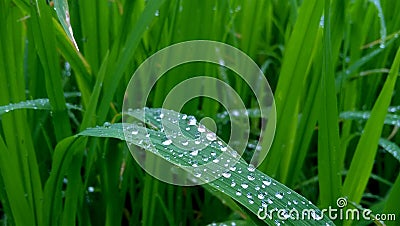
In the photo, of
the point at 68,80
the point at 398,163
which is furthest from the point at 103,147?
the point at 398,163

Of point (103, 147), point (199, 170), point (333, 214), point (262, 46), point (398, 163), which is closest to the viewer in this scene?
point (199, 170)

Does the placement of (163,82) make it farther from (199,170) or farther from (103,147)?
(199,170)

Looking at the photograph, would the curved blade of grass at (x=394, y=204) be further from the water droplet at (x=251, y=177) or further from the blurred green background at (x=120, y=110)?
the water droplet at (x=251, y=177)

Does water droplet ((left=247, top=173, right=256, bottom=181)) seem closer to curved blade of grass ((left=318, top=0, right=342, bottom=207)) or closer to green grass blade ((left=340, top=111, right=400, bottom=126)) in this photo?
curved blade of grass ((left=318, top=0, right=342, bottom=207))

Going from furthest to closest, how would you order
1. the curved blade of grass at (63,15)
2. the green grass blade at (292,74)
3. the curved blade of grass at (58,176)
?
1. the green grass blade at (292,74)
2. the curved blade of grass at (58,176)
3. the curved blade of grass at (63,15)

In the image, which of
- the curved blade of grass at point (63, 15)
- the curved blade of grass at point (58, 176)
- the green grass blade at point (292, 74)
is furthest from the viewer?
the green grass blade at point (292, 74)

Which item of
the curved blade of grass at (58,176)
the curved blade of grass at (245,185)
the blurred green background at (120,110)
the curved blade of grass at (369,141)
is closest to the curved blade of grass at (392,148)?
the blurred green background at (120,110)

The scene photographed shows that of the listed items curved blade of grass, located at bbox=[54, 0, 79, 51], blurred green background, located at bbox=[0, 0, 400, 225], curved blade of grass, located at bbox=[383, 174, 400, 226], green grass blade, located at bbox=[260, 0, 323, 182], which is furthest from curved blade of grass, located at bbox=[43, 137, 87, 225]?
curved blade of grass, located at bbox=[383, 174, 400, 226]

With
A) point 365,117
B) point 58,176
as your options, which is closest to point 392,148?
point 365,117
